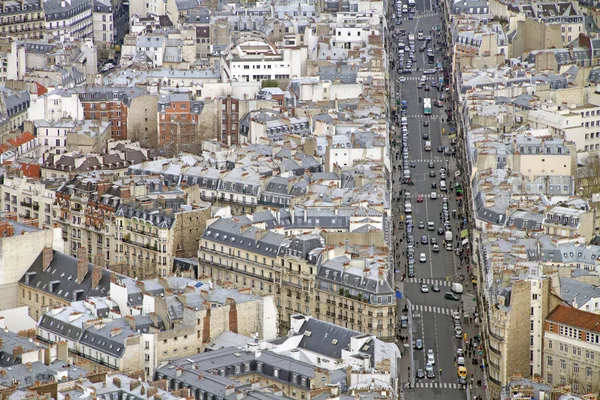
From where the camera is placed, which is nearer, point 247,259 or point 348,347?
point 348,347

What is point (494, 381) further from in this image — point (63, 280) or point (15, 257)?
point (15, 257)

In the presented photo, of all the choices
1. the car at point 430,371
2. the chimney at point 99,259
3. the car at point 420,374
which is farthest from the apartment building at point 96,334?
the car at point 430,371

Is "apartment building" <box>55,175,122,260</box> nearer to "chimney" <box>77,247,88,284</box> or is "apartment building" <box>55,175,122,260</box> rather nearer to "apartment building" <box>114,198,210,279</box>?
"apartment building" <box>114,198,210,279</box>

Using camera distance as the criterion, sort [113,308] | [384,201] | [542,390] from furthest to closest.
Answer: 1. [384,201]
2. [113,308]
3. [542,390]

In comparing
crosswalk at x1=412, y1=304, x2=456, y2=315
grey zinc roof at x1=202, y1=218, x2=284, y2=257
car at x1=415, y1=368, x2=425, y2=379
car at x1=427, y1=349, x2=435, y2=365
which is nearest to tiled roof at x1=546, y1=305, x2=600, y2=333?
car at x1=415, y1=368, x2=425, y2=379

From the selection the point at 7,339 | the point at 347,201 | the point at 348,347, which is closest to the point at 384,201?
the point at 347,201

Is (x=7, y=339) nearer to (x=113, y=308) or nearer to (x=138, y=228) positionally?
(x=113, y=308)

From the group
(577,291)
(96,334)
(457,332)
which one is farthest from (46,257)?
(577,291)
